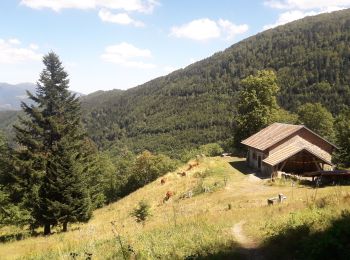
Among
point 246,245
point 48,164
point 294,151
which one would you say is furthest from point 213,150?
point 246,245

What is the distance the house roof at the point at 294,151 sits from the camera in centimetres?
4344

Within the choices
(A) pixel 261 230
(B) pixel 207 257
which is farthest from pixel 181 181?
(B) pixel 207 257

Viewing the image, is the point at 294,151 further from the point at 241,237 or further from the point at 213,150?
the point at 213,150

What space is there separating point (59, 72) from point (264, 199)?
1110 inches

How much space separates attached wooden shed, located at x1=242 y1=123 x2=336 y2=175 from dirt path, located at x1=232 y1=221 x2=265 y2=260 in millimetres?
29628

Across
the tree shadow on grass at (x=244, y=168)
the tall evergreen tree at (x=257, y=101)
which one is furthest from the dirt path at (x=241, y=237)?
the tall evergreen tree at (x=257, y=101)

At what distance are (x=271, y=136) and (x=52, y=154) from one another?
86.6ft

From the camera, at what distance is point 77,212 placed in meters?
31.8

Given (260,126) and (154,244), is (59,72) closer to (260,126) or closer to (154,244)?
(260,126)

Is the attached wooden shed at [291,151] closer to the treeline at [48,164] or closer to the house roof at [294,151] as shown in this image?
the house roof at [294,151]

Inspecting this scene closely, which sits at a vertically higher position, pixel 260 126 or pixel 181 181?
pixel 260 126

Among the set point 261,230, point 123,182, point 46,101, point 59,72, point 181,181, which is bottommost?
point 123,182

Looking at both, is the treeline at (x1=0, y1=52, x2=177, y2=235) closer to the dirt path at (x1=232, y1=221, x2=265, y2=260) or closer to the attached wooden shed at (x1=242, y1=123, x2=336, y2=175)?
the dirt path at (x1=232, y1=221, x2=265, y2=260)

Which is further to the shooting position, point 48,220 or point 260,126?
point 260,126
